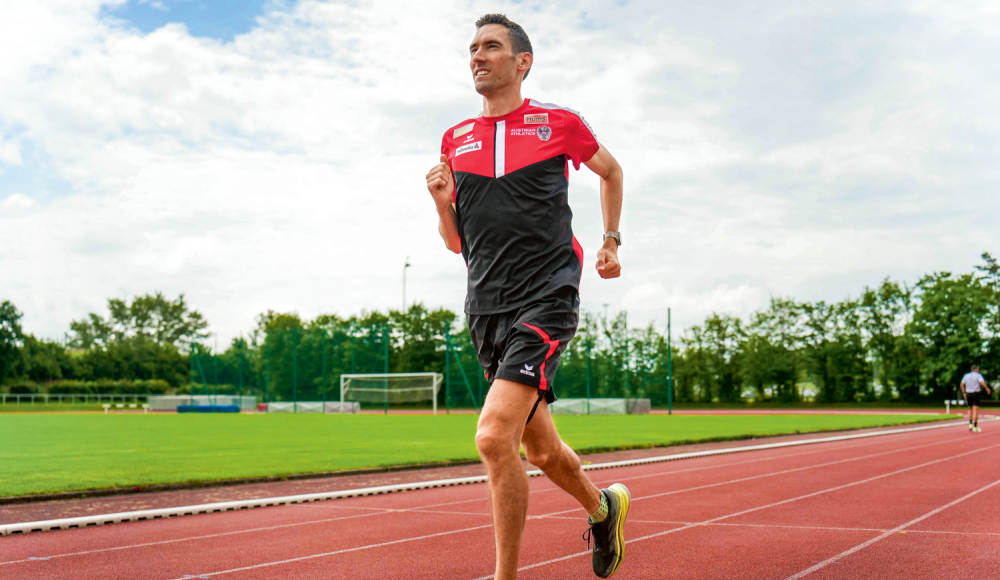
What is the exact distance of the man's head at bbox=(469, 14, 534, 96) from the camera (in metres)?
3.46

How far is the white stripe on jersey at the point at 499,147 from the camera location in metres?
3.41

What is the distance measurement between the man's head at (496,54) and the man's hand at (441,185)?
0.35 meters

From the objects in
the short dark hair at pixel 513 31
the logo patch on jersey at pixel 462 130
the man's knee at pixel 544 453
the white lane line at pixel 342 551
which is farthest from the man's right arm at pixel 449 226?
the white lane line at pixel 342 551

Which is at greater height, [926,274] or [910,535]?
[926,274]

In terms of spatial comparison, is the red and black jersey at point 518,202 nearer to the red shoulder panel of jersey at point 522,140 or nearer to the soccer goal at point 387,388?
the red shoulder panel of jersey at point 522,140

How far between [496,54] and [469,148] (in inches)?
15.1

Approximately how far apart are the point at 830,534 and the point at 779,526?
0.42m

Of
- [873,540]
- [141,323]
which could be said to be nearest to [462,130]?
[873,540]

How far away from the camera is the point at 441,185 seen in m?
3.48

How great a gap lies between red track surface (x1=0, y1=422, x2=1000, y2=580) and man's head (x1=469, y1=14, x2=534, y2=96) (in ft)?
7.96

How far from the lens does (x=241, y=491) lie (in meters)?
8.73

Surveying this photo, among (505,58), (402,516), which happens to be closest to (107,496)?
(402,516)

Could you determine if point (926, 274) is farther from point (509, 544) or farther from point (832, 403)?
point (509, 544)

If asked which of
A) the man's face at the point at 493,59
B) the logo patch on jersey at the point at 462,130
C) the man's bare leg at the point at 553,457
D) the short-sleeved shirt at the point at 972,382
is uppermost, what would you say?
the man's face at the point at 493,59
